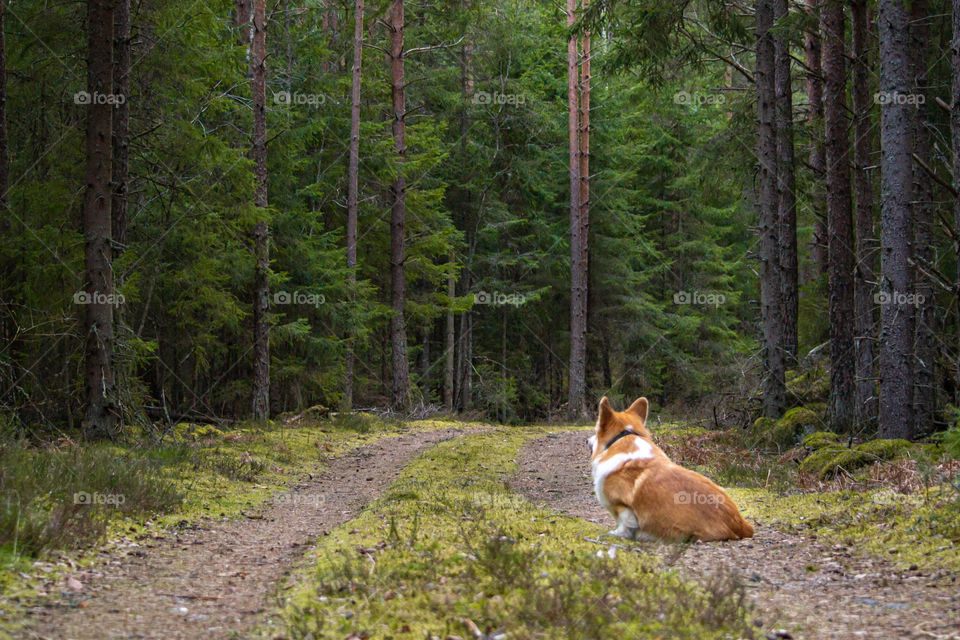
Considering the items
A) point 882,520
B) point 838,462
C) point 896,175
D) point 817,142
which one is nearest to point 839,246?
point 896,175

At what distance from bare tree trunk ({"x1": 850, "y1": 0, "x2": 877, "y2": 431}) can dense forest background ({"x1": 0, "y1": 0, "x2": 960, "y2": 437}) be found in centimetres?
7

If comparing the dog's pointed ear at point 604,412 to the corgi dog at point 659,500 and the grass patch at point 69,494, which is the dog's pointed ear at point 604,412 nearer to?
the corgi dog at point 659,500

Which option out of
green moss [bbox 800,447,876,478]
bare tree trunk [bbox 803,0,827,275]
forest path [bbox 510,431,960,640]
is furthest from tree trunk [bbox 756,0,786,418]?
forest path [bbox 510,431,960,640]

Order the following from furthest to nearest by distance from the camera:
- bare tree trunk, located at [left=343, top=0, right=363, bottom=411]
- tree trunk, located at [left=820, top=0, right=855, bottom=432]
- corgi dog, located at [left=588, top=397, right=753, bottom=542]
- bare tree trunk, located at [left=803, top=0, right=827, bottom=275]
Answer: bare tree trunk, located at [left=343, top=0, right=363, bottom=411] → bare tree trunk, located at [left=803, top=0, right=827, bottom=275] → tree trunk, located at [left=820, top=0, right=855, bottom=432] → corgi dog, located at [left=588, top=397, right=753, bottom=542]

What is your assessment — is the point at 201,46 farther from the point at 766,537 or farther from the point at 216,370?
the point at 766,537

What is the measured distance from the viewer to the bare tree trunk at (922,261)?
11422 millimetres

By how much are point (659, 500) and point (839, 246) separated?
8.87 meters

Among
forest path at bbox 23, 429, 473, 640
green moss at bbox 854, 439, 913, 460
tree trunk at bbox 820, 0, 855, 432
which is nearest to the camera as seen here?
forest path at bbox 23, 429, 473, 640

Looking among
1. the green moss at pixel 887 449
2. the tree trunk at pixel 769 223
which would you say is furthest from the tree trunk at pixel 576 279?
the green moss at pixel 887 449

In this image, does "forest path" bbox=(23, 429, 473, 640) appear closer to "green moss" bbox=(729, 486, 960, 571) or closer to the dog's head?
the dog's head

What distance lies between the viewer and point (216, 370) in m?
22.8

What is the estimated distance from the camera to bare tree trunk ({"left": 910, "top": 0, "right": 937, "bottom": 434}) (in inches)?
450

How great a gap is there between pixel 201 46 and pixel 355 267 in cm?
984

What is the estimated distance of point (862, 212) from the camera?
48.6 feet
